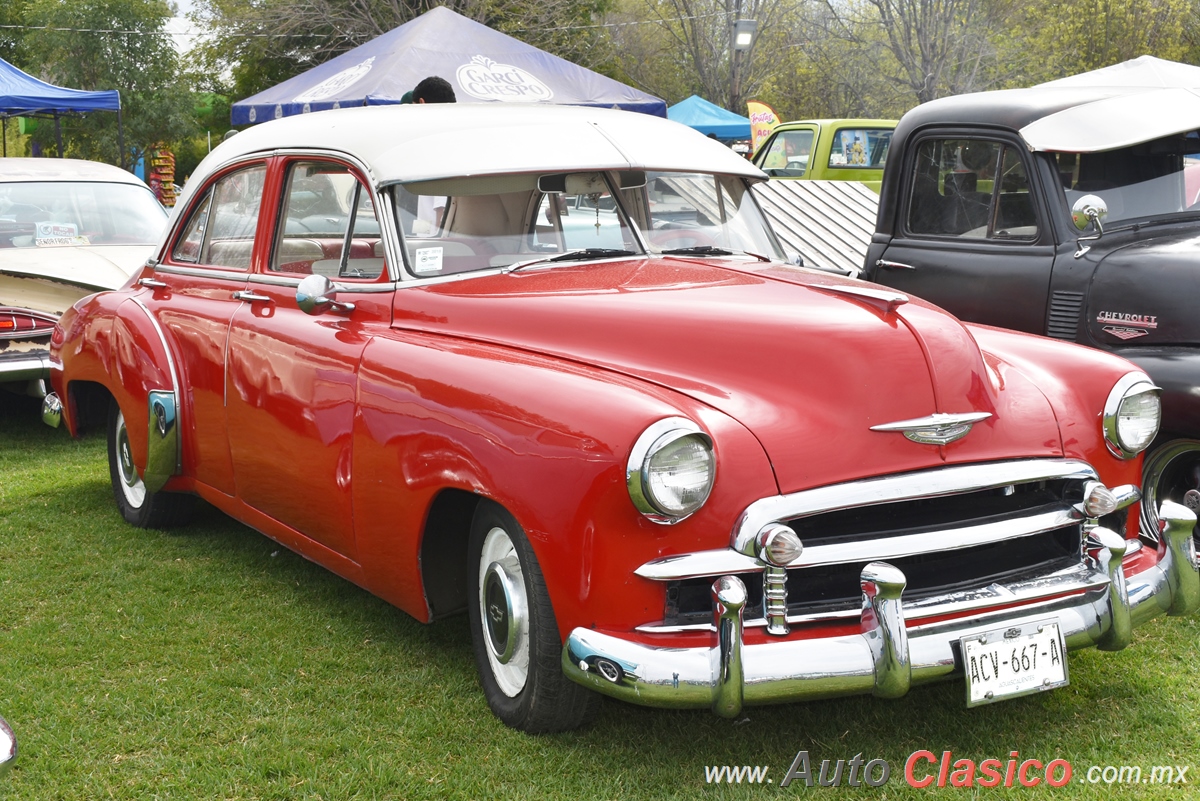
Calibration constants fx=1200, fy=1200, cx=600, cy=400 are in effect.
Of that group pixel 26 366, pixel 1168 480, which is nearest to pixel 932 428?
pixel 1168 480

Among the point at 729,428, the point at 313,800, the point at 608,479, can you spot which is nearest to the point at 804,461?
the point at 729,428

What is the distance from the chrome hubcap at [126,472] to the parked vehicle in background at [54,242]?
1.87 metres

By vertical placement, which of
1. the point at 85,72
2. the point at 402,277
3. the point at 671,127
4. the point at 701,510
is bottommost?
the point at 701,510

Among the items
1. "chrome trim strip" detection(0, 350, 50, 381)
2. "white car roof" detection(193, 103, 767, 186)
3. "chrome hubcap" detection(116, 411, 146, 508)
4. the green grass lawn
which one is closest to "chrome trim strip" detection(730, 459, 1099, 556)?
the green grass lawn

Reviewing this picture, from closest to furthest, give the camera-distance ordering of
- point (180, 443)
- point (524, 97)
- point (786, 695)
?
point (786, 695)
point (180, 443)
point (524, 97)

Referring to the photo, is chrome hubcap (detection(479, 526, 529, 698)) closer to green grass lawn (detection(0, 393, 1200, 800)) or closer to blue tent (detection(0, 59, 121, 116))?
green grass lawn (detection(0, 393, 1200, 800))

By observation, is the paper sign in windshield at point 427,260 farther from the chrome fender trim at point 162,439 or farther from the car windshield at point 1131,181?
the car windshield at point 1131,181

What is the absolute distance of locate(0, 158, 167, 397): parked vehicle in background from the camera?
695 centimetres

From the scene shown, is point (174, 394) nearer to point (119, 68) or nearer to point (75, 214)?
point (75, 214)

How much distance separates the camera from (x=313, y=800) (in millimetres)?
2980

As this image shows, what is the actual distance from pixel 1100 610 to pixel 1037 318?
2.12 metres

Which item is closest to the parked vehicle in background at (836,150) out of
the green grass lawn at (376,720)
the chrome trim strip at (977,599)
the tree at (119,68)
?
A: the green grass lawn at (376,720)

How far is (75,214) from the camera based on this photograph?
8.18 m

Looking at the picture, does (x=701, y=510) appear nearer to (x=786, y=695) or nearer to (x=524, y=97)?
(x=786, y=695)
